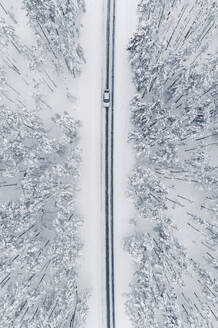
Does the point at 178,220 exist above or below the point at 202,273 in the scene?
above

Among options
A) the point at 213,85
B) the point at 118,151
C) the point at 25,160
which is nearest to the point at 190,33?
the point at 213,85

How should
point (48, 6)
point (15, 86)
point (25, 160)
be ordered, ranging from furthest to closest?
1. point (15, 86)
2. point (25, 160)
3. point (48, 6)

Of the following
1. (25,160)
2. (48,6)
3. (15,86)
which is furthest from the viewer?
(15,86)

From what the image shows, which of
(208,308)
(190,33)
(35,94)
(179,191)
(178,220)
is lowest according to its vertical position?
(208,308)

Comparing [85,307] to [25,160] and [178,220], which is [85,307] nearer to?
[178,220]

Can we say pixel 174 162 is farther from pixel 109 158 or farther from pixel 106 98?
pixel 106 98

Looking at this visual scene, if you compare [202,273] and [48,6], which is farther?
[202,273]

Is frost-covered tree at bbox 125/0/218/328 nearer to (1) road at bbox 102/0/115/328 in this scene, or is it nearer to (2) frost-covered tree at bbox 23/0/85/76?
(1) road at bbox 102/0/115/328
